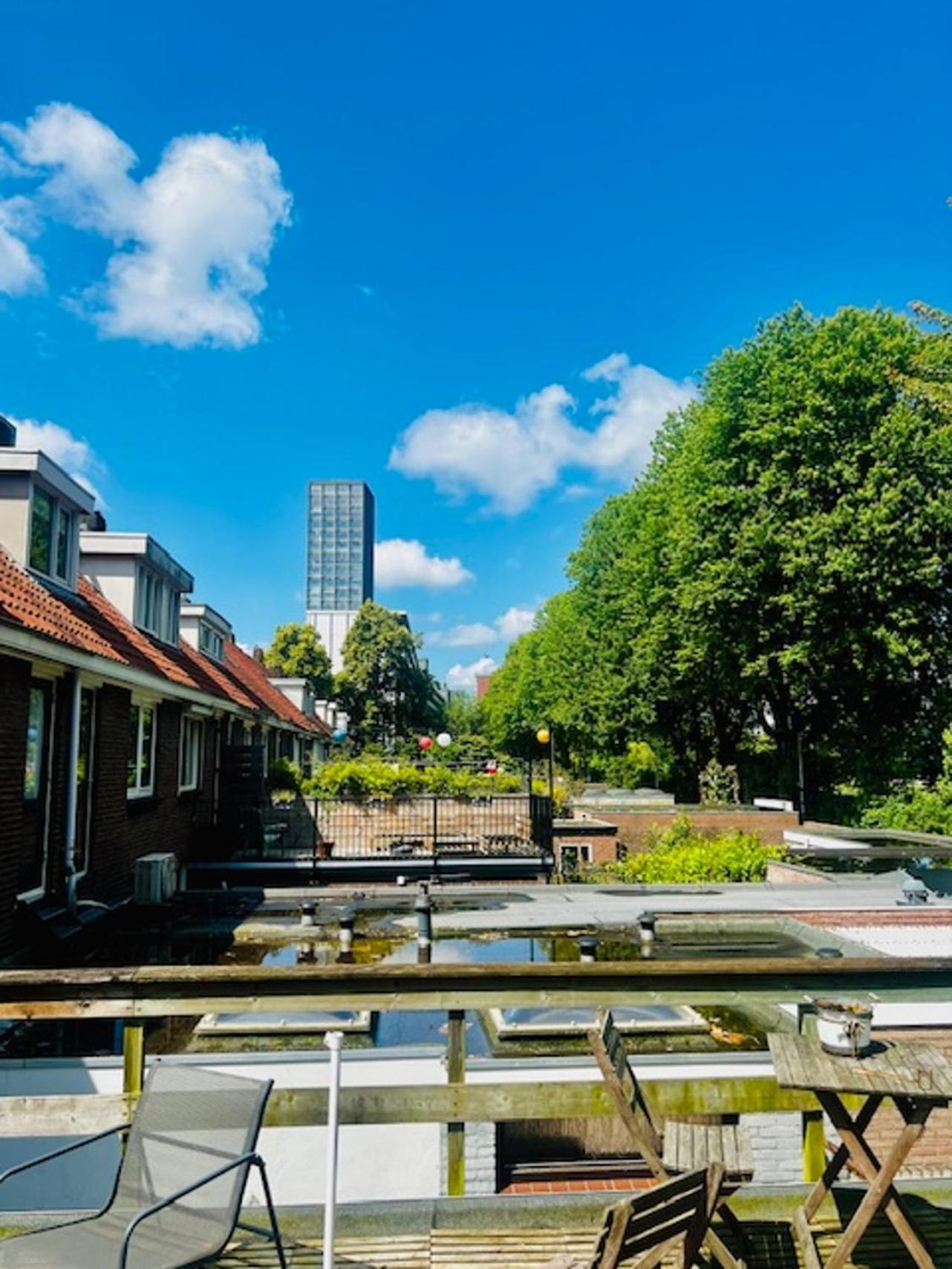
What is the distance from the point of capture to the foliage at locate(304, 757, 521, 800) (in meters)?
20.6

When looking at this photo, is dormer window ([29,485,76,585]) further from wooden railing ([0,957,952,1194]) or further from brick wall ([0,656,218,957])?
wooden railing ([0,957,952,1194])

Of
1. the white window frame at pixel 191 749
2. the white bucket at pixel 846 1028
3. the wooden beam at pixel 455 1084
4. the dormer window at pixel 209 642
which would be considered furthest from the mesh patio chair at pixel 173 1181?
the dormer window at pixel 209 642

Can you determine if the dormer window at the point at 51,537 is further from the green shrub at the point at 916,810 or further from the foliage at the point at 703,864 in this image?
the green shrub at the point at 916,810

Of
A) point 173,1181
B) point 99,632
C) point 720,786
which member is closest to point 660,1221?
point 173,1181

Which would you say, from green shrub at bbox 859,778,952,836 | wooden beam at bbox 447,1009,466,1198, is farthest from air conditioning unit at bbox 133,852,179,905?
green shrub at bbox 859,778,952,836

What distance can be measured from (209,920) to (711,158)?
51.4 ft

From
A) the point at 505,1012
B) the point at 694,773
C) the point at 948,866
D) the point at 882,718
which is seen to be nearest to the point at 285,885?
the point at 505,1012

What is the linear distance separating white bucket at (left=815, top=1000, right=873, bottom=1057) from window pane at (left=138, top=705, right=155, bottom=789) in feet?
41.0

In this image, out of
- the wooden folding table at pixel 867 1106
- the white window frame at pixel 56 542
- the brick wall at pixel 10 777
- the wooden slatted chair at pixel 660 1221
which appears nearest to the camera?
the wooden slatted chair at pixel 660 1221

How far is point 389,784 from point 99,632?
9865 millimetres

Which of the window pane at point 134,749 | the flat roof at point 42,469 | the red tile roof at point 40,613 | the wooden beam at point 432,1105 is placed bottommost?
the wooden beam at point 432,1105

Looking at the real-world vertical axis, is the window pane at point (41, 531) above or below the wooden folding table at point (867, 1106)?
above

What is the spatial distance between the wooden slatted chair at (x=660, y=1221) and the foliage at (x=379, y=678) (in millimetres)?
52476

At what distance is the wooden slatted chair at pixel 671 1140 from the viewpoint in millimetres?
2919
